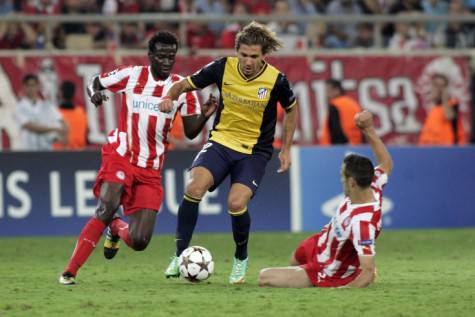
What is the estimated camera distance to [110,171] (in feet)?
31.7

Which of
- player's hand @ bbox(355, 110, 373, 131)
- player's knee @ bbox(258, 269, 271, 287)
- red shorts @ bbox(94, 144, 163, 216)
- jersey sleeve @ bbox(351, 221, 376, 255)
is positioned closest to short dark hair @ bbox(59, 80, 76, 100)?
red shorts @ bbox(94, 144, 163, 216)

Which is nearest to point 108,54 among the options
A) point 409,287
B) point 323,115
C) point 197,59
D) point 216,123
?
point 197,59

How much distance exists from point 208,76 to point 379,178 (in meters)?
1.67

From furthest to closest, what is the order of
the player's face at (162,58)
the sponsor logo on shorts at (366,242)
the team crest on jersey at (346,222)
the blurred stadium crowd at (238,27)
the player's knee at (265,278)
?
the blurred stadium crowd at (238,27) < the player's face at (162,58) < the player's knee at (265,278) < the team crest on jersey at (346,222) < the sponsor logo on shorts at (366,242)

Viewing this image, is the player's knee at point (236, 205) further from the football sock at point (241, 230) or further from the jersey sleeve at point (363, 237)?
the jersey sleeve at point (363, 237)

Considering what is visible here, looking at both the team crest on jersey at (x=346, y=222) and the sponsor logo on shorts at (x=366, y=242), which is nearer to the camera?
the sponsor logo on shorts at (x=366, y=242)

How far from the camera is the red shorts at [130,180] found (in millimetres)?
9672

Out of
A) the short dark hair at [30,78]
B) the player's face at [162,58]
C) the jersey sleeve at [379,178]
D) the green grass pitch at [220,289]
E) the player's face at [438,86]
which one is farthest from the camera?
the player's face at [438,86]

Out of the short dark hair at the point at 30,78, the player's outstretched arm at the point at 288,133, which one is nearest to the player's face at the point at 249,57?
the player's outstretched arm at the point at 288,133

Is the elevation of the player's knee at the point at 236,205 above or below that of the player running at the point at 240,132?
below

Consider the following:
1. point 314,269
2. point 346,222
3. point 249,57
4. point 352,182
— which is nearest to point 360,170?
point 352,182

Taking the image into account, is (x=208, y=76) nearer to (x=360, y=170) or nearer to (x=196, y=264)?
(x=196, y=264)

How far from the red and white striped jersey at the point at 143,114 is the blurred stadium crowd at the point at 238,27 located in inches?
322

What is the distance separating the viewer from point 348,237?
8773 millimetres
